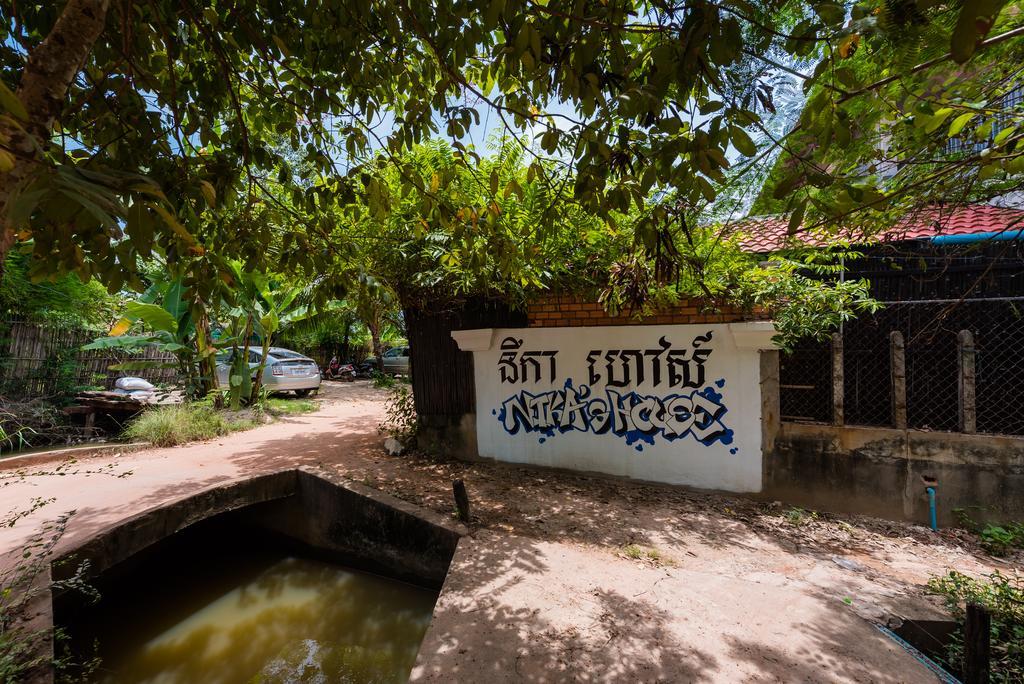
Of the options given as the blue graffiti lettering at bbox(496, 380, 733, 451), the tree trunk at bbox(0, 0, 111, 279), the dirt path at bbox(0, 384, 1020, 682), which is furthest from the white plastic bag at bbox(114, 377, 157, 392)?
the tree trunk at bbox(0, 0, 111, 279)

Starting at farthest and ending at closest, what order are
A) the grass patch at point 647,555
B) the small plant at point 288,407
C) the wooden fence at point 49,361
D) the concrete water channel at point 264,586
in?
the small plant at point 288,407 < the wooden fence at point 49,361 < the concrete water channel at point 264,586 < the grass patch at point 647,555

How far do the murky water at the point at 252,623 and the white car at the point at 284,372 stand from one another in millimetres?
6218

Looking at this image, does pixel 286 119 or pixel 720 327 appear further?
pixel 720 327

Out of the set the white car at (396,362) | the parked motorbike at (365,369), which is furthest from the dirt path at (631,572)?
the parked motorbike at (365,369)

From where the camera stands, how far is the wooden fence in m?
7.85

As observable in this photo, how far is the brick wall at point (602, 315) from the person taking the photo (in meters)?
4.52

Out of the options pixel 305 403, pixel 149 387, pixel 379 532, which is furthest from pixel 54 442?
pixel 379 532

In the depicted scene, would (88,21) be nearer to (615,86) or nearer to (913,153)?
(615,86)

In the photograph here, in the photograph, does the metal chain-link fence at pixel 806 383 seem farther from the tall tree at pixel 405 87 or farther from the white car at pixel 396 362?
the white car at pixel 396 362

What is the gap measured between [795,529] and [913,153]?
10.4 ft

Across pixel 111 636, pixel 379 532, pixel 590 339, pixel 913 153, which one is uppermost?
pixel 913 153

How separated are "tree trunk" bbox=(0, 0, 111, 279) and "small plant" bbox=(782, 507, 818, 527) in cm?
538

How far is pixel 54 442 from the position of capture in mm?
7703

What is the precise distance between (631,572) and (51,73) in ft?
13.1
